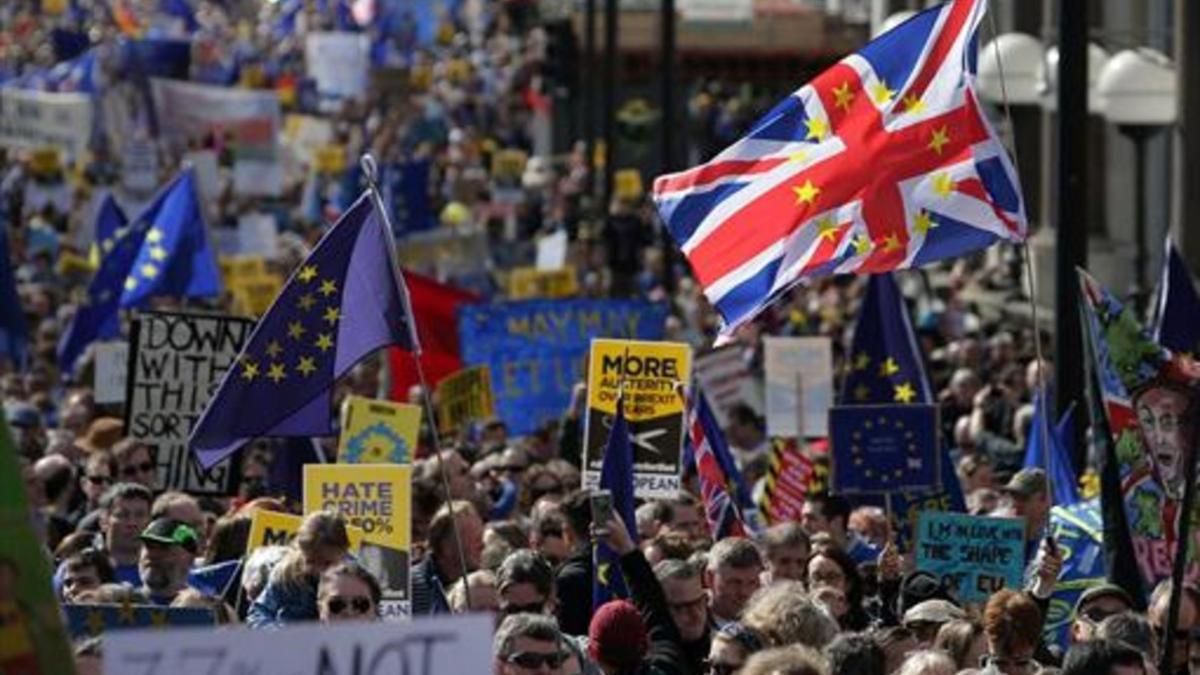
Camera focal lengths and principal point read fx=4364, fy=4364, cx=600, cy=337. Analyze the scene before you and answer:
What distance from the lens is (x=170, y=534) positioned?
13234 millimetres

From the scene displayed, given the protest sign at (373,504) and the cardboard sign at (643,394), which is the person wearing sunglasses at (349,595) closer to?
the protest sign at (373,504)

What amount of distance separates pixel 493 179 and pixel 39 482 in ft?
105

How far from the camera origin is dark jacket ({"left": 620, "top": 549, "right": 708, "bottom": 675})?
37.9ft

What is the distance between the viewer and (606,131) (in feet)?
125

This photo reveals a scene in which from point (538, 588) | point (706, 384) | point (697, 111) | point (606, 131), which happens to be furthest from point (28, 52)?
point (538, 588)

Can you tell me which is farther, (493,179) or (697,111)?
(697,111)

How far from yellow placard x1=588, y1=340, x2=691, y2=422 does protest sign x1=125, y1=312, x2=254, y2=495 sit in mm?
2372

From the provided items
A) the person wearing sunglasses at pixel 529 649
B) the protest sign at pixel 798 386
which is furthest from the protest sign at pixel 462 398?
the person wearing sunglasses at pixel 529 649

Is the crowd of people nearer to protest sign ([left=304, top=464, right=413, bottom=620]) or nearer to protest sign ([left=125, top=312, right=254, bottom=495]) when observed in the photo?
protest sign ([left=304, top=464, right=413, bottom=620])

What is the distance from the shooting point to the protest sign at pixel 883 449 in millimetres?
16391

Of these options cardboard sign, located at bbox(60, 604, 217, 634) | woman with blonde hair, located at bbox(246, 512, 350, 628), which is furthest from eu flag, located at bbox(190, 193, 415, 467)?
cardboard sign, located at bbox(60, 604, 217, 634)

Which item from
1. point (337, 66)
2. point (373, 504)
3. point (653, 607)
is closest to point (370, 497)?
point (373, 504)

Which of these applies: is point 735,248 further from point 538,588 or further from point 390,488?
point 538,588

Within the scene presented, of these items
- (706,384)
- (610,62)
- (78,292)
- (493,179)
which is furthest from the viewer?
(493,179)
